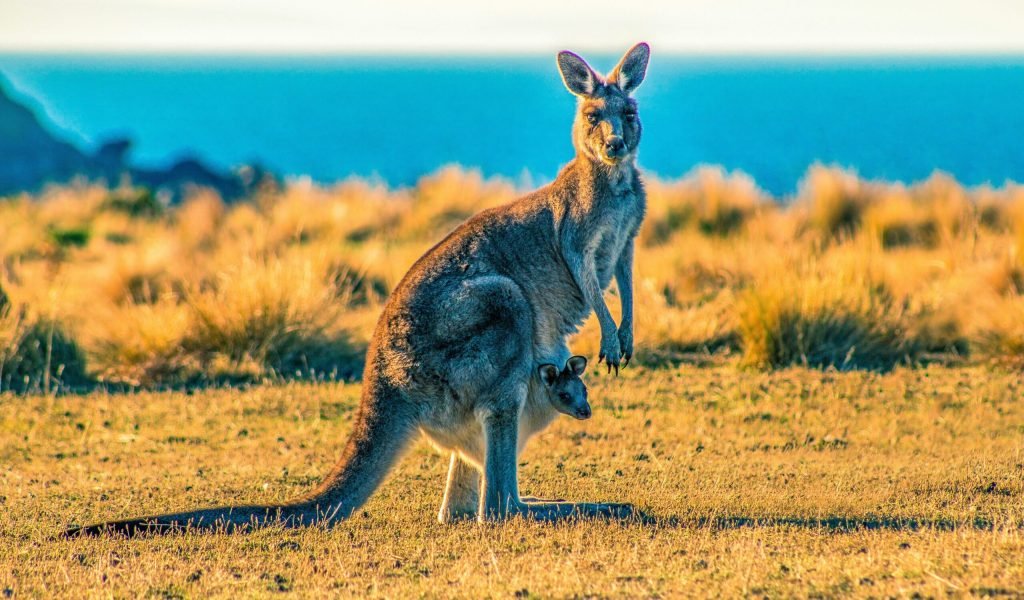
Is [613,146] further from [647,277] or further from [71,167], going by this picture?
[71,167]

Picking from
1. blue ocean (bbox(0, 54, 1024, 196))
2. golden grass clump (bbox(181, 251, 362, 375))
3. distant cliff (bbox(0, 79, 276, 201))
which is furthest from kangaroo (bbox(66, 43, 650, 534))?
blue ocean (bbox(0, 54, 1024, 196))

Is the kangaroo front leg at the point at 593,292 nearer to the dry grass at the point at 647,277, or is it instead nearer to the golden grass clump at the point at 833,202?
the dry grass at the point at 647,277

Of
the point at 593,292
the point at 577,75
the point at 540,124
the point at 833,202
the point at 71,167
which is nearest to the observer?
the point at 593,292

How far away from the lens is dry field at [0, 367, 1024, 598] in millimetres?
5562

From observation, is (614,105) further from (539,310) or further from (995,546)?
(995,546)

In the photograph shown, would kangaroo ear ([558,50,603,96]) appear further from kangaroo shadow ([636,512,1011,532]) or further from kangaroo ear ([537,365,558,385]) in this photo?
kangaroo shadow ([636,512,1011,532])

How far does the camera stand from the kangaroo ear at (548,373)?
262 inches

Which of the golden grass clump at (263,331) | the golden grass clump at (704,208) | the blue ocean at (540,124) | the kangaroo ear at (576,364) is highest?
the blue ocean at (540,124)

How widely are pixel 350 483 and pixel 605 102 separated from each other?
2.49 m

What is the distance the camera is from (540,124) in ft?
414

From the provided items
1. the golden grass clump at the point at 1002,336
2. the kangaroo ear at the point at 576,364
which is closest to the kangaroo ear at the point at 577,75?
the kangaroo ear at the point at 576,364

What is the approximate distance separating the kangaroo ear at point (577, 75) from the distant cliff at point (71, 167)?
24018 millimetres

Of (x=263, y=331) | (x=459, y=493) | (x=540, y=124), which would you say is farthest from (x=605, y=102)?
(x=540, y=124)

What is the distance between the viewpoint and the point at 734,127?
390ft
